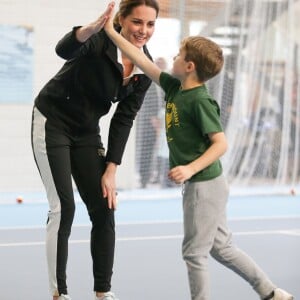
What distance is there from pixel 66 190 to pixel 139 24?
659mm

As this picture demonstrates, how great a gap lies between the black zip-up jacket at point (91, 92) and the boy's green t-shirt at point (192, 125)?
0.26m

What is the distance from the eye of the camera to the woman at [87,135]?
2502 millimetres

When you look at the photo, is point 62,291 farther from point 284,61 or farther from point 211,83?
point 284,61

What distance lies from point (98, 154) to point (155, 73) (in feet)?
1.26

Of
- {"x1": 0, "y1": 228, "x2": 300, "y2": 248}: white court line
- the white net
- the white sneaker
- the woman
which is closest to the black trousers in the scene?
the woman

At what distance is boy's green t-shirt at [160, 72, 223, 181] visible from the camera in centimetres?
232

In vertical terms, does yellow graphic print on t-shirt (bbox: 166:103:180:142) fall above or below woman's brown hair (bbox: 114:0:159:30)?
below

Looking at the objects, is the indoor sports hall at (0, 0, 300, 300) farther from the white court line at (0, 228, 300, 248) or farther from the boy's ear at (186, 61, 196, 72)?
the boy's ear at (186, 61, 196, 72)

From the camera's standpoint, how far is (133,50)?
2.48 m

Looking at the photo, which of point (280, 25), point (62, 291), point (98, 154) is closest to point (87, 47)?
point (98, 154)

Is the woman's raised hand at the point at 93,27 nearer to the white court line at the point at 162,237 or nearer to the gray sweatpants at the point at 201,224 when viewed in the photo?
the gray sweatpants at the point at 201,224

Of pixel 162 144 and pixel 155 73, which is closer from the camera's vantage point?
pixel 155 73

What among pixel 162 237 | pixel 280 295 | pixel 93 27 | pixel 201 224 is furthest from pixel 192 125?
pixel 162 237

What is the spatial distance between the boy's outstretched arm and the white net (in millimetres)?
4346
